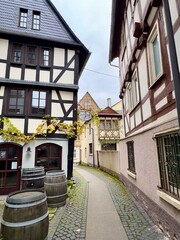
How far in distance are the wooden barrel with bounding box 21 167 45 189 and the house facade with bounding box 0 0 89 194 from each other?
57.7 inches

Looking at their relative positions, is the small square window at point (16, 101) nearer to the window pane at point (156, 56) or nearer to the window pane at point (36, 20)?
the window pane at point (36, 20)

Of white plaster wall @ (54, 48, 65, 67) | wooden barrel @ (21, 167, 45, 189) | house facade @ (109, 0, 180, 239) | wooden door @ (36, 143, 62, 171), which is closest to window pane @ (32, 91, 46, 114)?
wooden door @ (36, 143, 62, 171)

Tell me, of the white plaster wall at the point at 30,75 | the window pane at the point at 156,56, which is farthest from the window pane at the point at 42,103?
the window pane at the point at 156,56

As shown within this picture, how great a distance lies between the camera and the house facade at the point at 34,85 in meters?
7.00

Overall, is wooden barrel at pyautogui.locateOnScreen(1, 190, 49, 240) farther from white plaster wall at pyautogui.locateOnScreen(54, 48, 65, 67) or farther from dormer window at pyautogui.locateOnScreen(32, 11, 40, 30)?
dormer window at pyautogui.locateOnScreen(32, 11, 40, 30)

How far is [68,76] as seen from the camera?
26.7 ft

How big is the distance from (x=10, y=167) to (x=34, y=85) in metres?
3.87

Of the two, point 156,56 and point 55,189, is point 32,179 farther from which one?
point 156,56

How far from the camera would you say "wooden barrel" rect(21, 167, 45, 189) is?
5.46 meters

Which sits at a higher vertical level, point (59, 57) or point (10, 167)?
point (59, 57)

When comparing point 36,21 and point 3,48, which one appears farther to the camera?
point 36,21

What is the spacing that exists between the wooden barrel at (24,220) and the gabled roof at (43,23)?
7598 millimetres

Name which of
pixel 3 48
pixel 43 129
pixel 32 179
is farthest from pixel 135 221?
pixel 3 48

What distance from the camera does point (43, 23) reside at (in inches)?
341
